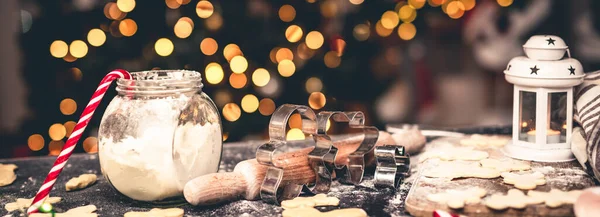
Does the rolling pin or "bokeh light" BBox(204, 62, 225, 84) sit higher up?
"bokeh light" BBox(204, 62, 225, 84)

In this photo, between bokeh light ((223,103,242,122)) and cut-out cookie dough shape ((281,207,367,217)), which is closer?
cut-out cookie dough shape ((281,207,367,217))

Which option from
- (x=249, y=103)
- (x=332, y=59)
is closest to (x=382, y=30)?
(x=332, y=59)

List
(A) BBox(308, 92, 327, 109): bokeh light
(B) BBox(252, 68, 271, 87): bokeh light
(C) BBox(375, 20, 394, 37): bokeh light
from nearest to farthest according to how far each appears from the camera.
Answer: (B) BBox(252, 68, 271, 87): bokeh light → (A) BBox(308, 92, 327, 109): bokeh light → (C) BBox(375, 20, 394, 37): bokeh light

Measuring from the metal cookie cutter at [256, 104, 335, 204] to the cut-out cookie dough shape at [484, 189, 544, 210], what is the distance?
0.30 metres

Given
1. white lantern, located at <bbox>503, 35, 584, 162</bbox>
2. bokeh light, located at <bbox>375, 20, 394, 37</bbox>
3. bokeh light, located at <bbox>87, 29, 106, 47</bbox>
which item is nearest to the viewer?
white lantern, located at <bbox>503, 35, 584, 162</bbox>

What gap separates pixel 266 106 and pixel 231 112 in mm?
134

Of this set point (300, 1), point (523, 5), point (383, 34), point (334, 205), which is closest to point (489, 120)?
point (523, 5)

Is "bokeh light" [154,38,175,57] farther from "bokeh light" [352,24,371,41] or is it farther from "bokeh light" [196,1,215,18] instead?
"bokeh light" [352,24,371,41]

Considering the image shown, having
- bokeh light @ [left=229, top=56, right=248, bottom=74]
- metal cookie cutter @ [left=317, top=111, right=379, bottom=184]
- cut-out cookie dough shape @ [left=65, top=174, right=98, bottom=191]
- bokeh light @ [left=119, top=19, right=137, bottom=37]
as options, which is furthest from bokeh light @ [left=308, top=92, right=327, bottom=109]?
cut-out cookie dough shape @ [left=65, top=174, right=98, bottom=191]

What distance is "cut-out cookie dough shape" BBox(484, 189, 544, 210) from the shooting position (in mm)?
959

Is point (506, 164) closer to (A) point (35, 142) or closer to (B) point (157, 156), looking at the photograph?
(B) point (157, 156)

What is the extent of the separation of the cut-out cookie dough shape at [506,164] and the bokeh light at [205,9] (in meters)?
1.13

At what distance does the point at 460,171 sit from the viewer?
1144 mm

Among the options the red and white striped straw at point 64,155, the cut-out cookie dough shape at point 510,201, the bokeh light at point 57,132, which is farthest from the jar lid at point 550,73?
the bokeh light at point 57,132
